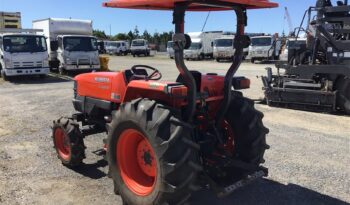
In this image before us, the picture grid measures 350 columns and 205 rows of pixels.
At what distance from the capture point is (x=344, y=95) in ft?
31.1

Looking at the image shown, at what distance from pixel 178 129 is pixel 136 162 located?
978 mm

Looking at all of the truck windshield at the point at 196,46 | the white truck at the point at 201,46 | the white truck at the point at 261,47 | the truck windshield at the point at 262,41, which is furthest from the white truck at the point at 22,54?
the truck windshield at the point at 196,46

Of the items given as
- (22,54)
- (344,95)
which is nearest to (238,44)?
(344,95)

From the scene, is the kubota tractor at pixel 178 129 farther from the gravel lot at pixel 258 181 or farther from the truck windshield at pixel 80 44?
the truck windshield at pixel 80 44

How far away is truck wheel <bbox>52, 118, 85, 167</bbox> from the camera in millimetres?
5133

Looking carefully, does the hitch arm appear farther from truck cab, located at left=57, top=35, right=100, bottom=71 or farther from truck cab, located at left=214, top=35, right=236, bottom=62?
truck cab, located at left=214, top=35, right=236, bottom=62

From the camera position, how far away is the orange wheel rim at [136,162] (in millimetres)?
3988

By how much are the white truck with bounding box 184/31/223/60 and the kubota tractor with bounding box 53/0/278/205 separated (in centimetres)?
3004

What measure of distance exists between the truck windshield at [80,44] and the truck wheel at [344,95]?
1361 cm

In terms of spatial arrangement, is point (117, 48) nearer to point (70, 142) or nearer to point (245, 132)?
point (70, 142)

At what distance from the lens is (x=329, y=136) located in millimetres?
7230

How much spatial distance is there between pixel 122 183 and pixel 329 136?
4.67 meters

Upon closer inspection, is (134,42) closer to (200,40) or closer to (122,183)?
(200,40)

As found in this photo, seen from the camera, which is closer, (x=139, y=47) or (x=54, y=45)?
(x=54, y=45)
